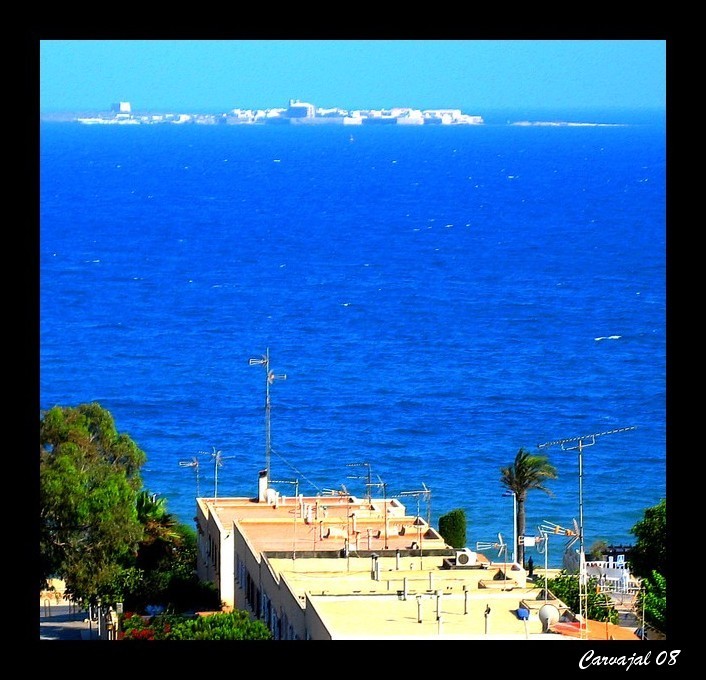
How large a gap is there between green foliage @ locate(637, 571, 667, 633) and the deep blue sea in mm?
3701

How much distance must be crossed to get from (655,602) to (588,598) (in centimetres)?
82

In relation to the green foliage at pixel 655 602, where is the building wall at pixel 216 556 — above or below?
above

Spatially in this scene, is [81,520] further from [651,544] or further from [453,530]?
[453,530]

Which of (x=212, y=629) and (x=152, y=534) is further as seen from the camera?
(x=152, y=534)

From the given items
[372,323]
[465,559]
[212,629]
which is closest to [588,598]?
[465,559]

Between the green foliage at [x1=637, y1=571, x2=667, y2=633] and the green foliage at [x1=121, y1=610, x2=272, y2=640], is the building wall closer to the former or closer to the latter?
the green foliage at [x1=121, y1=610, x2=272, y2=640]

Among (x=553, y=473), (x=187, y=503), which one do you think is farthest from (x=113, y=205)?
(x=553, y=473)

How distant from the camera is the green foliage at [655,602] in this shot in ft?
65.6

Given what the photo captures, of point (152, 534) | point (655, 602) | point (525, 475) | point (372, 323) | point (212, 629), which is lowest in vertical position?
point (212, 629)

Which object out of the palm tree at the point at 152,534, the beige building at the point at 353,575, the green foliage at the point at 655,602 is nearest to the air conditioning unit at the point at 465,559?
the beige building at the point at 353,575

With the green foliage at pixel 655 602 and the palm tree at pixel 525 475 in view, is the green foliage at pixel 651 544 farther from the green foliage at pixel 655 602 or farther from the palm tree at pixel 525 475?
the palm tree at pixel 525 475

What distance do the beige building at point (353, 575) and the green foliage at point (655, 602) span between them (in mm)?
1453

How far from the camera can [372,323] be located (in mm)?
84062

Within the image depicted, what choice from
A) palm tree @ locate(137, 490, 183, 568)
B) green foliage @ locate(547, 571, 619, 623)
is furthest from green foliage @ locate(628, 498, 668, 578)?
palm tree @ locate(137, 490, 183, 568)
